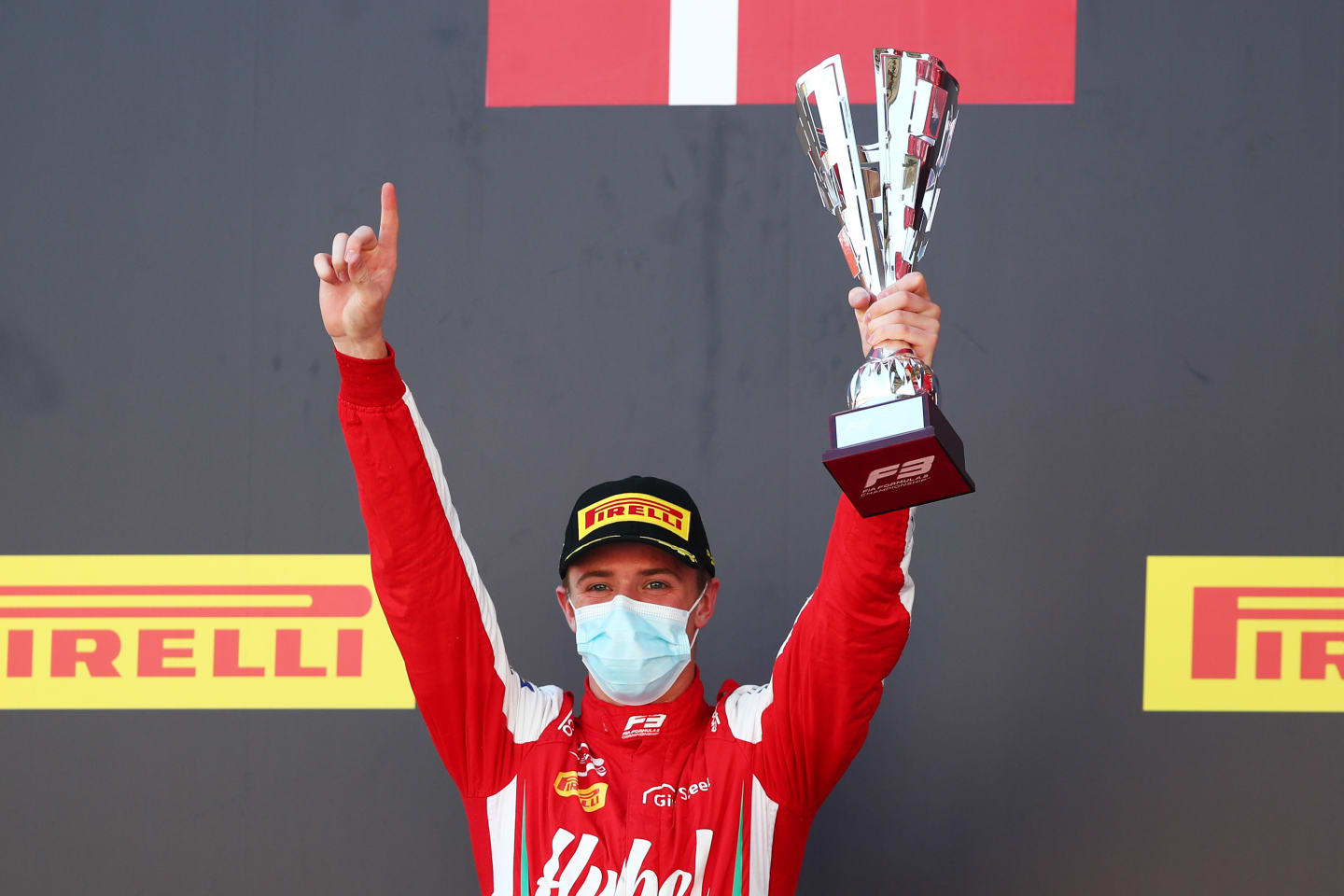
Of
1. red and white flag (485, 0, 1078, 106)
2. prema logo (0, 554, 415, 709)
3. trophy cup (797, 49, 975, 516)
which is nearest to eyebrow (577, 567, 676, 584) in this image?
trophy cup (797, 49, 975, 516)

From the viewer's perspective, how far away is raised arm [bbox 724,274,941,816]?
1156 mm

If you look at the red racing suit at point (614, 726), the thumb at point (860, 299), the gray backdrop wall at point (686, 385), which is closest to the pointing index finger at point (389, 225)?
the red racing suit at point (614, 726)

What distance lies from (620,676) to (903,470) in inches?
16.9

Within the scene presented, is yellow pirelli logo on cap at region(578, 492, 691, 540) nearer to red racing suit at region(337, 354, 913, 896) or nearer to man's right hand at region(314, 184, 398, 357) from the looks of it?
red racing suit at region(337, 354, 913, 896)

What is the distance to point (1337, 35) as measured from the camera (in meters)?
1.79

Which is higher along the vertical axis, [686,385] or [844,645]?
[686,385]

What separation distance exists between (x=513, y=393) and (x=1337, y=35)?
1423 mm

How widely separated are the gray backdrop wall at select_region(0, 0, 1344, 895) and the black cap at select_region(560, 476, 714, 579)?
0.42 m

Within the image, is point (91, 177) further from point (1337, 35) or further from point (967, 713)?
point (1337, 35)

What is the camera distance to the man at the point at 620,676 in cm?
120

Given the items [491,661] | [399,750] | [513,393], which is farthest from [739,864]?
[513,393]

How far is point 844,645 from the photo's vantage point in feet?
3.98

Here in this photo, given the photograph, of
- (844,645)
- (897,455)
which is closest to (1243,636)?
(844,645)

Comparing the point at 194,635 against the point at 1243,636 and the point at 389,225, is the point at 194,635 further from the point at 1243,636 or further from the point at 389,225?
the point at 1243,636
